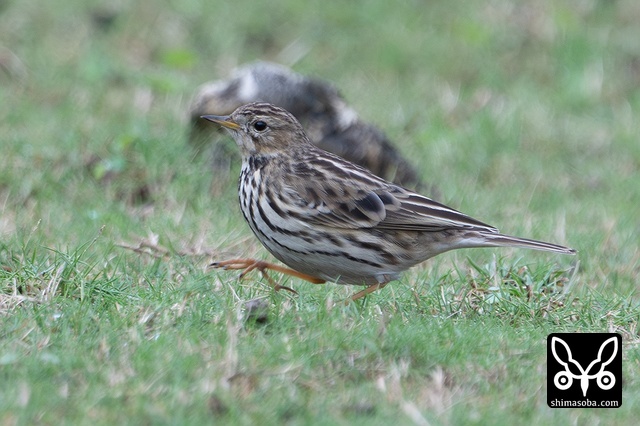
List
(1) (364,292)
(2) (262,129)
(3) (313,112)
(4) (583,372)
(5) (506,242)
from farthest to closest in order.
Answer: (3) (313,112) < (2) (262,129) < (5) (506,242) < (1) (364,292) < (4) (583,372)

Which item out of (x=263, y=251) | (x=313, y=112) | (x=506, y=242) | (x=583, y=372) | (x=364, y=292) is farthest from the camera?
(x=313, y=112)

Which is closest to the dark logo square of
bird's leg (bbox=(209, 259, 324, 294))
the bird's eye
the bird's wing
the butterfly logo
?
the butterfly logo

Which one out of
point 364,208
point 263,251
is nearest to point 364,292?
point 364,208

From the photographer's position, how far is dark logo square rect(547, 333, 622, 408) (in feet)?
18.0

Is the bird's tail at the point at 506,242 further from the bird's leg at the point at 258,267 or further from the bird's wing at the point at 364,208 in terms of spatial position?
the bird's leg at the point at 258,267

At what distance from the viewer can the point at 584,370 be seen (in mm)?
5984

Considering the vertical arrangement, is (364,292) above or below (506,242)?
below

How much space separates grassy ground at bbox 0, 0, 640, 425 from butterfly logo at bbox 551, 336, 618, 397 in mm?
107

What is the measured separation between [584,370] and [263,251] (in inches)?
116

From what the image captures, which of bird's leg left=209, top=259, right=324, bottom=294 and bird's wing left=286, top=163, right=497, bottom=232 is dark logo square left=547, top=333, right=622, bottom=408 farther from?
bird's leg left=209, top=259, right=324, bottom=294

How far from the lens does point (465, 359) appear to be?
5.70 metres

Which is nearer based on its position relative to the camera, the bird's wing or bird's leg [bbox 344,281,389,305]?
bird's leg [bbox 344,281,389,305]

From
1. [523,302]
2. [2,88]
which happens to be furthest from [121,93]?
[523,302]

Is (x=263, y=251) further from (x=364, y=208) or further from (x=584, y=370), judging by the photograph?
(x=584, y=370)
